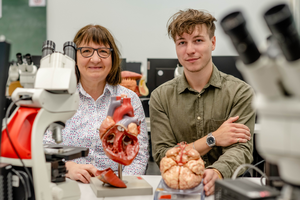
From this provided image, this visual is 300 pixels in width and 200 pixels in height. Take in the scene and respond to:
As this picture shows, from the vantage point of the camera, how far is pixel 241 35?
0.54 meters

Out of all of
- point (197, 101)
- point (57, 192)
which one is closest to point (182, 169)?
point (57, 192)

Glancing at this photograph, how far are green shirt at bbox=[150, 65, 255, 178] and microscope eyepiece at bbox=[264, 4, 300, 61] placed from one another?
3.85 feet

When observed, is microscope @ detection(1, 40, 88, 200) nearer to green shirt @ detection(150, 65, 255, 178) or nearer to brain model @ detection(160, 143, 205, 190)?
brain model @ detection(160, 143, 205, 190)

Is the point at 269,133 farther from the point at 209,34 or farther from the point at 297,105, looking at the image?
the point at 209,34

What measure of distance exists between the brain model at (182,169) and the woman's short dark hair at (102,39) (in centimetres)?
89

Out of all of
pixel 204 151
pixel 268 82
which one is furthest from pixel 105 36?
pixel 268 82

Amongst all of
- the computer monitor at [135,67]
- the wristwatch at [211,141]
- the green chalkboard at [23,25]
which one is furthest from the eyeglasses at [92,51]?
the green chalkboard at [23,25]

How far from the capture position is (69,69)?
1027 millimetres

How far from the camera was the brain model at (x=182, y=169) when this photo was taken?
3.51ft

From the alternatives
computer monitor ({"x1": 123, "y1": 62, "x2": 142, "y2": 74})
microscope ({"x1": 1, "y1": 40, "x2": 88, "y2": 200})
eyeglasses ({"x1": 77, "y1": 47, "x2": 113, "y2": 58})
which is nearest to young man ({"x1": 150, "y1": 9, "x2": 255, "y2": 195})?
eyeglasses ({"x1": 77, "y1": 47, "x2": 113, "y2": 58})

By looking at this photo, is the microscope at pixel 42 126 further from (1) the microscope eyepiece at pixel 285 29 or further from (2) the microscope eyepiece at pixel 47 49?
(1) the microscope eyepiece at pixel 285 29

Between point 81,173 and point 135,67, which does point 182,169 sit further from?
point 135,67

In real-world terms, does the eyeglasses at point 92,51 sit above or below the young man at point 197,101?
above

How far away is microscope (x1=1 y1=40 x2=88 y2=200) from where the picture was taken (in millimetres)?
957
